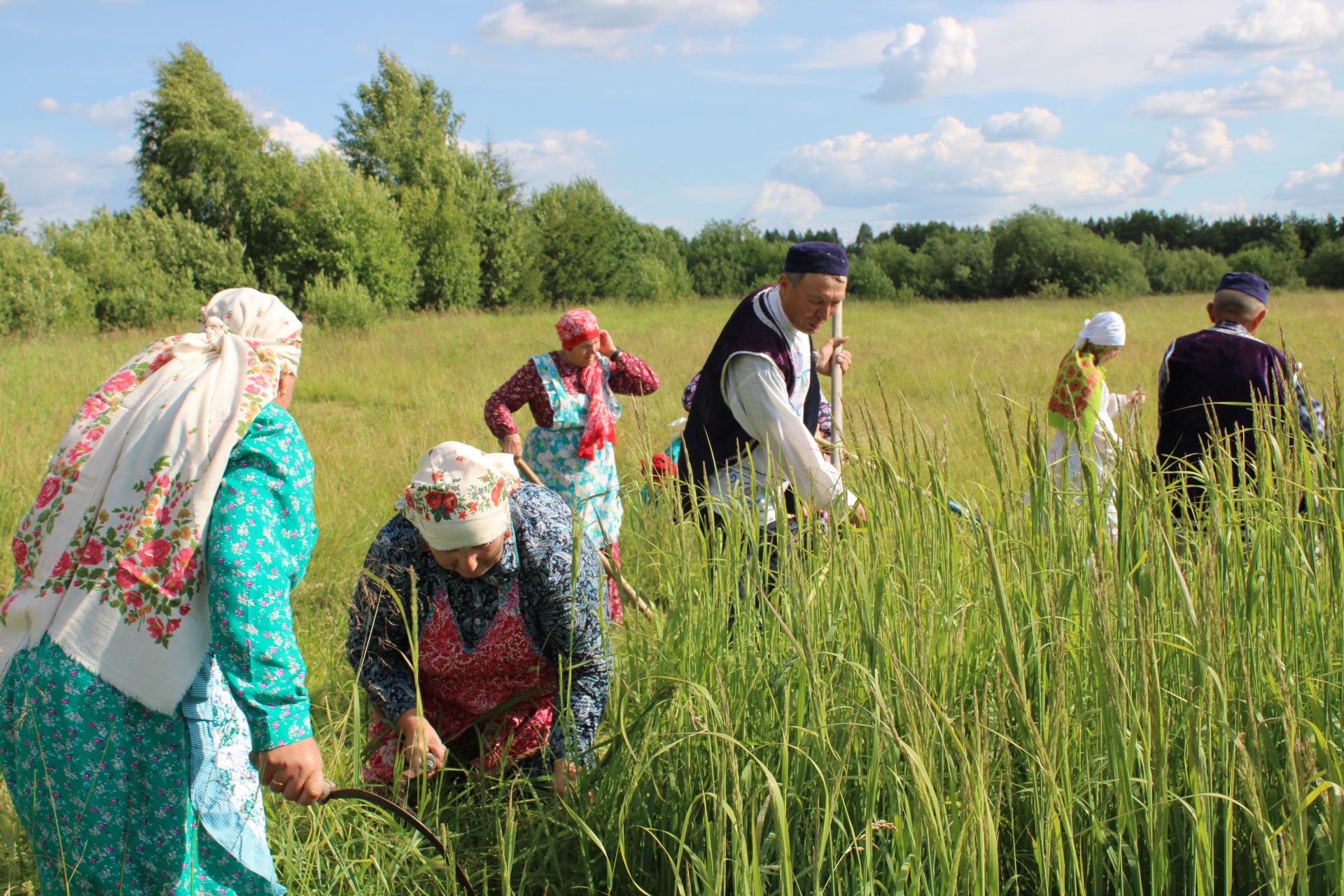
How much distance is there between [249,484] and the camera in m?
1.70

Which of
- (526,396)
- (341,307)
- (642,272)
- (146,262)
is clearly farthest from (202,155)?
(526,396)

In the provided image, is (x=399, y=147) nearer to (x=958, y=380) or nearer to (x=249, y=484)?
(x=958, y=380)

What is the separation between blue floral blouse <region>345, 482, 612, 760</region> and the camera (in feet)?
7.37

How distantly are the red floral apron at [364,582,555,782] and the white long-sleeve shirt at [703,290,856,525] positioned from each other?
0.67 meters

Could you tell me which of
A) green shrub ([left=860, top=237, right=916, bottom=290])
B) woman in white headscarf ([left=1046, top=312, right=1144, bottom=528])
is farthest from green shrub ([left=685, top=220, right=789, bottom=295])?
woman in white headscarf ([left=1046, top=312, right=1144, bottom=528])

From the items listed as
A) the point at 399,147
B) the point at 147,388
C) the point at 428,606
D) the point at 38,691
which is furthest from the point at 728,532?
the point at 399,147

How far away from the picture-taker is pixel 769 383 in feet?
9.74

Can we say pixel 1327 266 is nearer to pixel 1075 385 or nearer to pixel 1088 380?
pixel 1088 380

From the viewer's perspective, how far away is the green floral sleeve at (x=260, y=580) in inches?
64.2

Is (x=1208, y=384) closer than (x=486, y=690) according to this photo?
No

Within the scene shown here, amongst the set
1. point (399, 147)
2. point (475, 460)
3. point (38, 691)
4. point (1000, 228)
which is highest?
point (399, 147)

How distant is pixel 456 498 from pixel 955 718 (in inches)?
44.7

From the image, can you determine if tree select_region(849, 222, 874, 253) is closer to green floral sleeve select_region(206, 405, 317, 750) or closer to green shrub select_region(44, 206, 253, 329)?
green shrub select_region(44, 206, 253, 329)

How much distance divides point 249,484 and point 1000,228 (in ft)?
173
